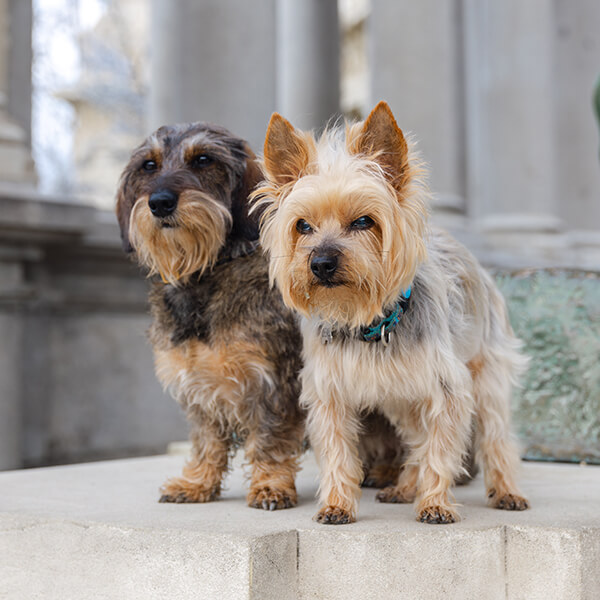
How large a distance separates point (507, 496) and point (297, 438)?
1011mm

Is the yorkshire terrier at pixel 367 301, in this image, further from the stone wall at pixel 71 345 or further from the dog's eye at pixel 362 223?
the stone wall at pixel 71 345

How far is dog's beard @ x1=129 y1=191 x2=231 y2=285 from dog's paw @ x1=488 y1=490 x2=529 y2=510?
1.72 m

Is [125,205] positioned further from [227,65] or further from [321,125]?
[321,125]

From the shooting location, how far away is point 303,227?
11.8 feet

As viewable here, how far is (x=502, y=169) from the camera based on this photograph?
42.9ft

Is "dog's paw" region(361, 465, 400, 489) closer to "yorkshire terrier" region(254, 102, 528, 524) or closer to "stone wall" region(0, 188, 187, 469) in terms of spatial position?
"yorkshire terrier" region(254, 102, 528, 524)

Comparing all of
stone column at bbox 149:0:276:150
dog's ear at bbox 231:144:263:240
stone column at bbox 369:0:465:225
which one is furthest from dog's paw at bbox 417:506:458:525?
stone column at bbox 369:0:465:225

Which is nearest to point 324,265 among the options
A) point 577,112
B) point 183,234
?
point 183,234

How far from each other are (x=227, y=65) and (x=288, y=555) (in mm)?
6799

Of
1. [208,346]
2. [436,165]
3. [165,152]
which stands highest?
[436,165]

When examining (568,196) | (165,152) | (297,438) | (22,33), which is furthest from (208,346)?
(568,196)

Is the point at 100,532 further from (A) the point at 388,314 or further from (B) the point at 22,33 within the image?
(B) the point at 22,33

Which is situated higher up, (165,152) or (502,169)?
(502,169)

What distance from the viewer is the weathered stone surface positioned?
600 centimetres
